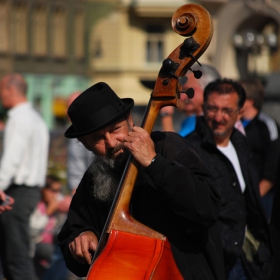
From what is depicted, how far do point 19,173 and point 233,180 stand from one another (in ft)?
8.11

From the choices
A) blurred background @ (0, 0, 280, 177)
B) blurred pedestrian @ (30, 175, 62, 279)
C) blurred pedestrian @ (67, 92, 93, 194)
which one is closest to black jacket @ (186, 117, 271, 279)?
blurred pedestrian @ (67, 92, 93, 194)

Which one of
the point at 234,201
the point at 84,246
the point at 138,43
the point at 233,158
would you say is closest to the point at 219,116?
the point at 233,158

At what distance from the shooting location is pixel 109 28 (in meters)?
40.7

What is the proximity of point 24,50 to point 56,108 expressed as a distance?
113 inches

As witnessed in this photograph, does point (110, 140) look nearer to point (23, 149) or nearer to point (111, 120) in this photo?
point (111, 120)

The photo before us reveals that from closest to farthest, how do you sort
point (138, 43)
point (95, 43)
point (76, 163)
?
point (76, 163), point (138, 43), point (95, 43)

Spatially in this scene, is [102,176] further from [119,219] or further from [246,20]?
[246,20]

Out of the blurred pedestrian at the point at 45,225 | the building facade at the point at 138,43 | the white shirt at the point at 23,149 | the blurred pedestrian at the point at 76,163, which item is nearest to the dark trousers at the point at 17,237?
the white shirt at the point at 23,149

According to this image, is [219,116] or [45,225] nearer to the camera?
[219,116]

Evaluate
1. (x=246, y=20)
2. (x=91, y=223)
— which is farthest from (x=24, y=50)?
(x=91, y=223)

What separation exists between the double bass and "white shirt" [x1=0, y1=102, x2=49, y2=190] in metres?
3.32

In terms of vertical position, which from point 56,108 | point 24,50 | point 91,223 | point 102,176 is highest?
point 102,176

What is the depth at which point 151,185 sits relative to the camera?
11.3ft

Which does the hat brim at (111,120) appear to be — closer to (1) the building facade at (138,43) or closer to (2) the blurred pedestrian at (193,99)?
(2) the blurred pedestrian at (193,99)
